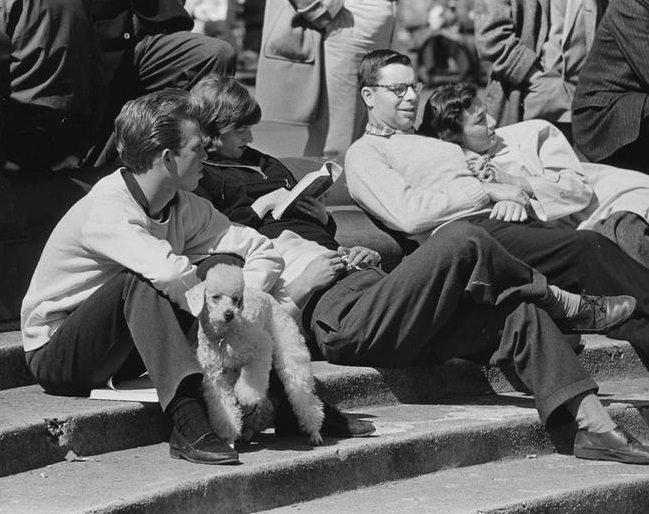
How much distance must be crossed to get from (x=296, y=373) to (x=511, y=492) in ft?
2.61

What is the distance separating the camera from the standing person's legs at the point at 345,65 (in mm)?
7598

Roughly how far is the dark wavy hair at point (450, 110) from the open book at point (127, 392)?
6.66ft

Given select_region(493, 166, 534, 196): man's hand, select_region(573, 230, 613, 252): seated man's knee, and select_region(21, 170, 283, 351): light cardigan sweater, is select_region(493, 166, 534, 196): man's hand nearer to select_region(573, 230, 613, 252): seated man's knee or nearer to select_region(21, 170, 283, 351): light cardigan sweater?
select_region(573, 230, 613, 252): seated man's knee

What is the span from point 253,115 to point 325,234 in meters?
0.55

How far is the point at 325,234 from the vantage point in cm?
567

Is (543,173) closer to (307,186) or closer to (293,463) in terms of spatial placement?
(307,186)

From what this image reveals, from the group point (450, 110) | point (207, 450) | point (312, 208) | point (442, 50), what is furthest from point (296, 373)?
point (442, 50)

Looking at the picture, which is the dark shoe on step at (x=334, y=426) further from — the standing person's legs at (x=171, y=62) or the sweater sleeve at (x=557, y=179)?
the standing person's legs at (x=171, y=62)

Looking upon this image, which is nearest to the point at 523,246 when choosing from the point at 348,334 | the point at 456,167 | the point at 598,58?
the point at 456,167

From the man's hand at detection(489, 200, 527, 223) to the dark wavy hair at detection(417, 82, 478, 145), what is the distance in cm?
43

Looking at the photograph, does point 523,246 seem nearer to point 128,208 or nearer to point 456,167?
point 456,167

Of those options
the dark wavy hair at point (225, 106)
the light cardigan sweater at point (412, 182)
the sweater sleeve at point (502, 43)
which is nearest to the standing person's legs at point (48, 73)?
the dark wavy hair at point (225, 106)

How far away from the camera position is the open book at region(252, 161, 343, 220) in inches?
219

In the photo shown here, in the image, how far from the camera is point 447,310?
5.13 m
